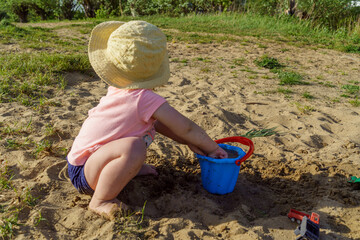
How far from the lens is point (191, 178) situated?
8.11ft

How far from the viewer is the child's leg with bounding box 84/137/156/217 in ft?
5.82

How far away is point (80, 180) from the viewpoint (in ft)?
6.54

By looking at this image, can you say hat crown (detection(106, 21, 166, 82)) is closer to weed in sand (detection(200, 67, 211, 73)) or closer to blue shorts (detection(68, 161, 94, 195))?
blue shorts (detection(68, 161, 94, 195))

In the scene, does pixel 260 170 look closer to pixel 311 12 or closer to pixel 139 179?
pixel 139 179

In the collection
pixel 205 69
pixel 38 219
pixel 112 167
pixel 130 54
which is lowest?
pixel 38 219

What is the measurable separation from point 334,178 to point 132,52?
5.87ft

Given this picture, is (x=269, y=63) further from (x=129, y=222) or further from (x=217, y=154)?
(x=129, y=222)

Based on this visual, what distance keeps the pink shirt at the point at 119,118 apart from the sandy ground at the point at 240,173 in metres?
0.42

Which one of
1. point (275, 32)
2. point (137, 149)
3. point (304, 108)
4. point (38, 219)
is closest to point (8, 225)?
point (38, 219)

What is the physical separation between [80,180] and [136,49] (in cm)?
87

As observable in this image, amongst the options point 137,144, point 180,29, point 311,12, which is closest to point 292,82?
point 137,144

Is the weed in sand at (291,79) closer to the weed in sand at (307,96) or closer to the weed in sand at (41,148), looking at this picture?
the weed in sand at (307,96)

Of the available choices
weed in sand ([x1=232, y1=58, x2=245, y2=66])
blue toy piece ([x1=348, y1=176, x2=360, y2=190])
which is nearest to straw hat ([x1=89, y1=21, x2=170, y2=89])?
blue toy piece ([x1=348, y1=176, x2=360, y2=190])

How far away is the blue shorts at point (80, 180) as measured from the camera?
1969 mm
